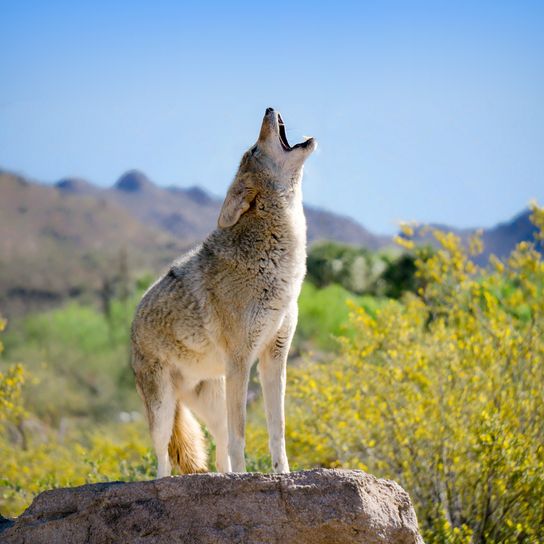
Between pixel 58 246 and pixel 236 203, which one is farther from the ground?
pixel 236 203

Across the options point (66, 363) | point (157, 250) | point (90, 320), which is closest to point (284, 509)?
point (66, 363)

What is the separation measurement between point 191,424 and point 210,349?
793mm

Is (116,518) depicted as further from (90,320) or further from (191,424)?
(90,320)

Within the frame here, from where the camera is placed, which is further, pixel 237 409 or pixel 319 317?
pixel 319 317

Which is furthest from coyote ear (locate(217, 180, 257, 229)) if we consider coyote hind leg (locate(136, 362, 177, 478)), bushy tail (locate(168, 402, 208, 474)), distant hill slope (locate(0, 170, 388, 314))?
distant hill slope (locate(0, 170, 388, 314))

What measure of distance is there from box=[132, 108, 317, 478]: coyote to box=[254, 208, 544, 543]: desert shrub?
2622 millimetres

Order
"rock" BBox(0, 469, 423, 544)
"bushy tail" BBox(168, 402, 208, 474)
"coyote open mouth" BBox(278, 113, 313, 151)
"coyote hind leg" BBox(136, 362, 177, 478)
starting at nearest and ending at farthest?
"rock" BBox(0, 469, 423, 544) → "coyote open mouth" BBox(278, 113, 313, 151) → "coyote hind leg" BBox(136, 362, 177, 478) → "bushy tail" BBox(168, 402, 208, 474)

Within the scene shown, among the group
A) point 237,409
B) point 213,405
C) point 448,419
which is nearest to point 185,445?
point 213,405

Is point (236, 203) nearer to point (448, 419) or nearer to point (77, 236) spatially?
point (448, 419)

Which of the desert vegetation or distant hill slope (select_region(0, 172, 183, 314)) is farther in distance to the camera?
distant hill slope (select_region(0, 172, 183, 314))

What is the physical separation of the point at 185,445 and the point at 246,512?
167cm

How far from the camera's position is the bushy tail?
6.81 meters

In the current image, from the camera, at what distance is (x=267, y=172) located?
641 cm

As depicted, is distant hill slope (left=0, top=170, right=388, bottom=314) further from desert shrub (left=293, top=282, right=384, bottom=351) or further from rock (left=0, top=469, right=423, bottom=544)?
rock (left=0, top=469, right=423, bottom=544)
